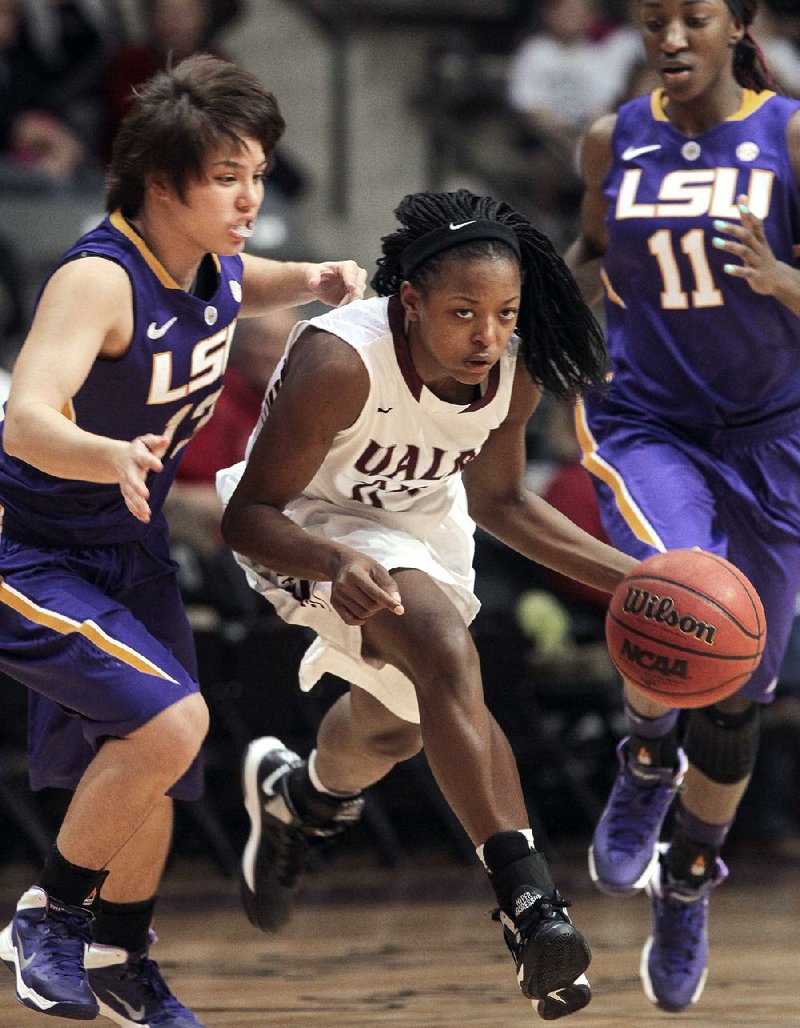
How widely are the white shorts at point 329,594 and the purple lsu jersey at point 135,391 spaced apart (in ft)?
1.14

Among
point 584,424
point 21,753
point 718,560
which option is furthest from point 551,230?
point 718,560

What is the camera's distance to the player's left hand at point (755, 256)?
4.34m

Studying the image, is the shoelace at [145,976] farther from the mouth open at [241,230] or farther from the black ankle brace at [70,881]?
the mouth open at [241,230]

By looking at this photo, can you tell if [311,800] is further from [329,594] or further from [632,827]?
[329,594]

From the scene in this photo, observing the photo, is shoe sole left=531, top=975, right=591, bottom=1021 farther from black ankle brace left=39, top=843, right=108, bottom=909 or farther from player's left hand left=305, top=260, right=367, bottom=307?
player's left hand left=305, top=260, right=367, bottom=307

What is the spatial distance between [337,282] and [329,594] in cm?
75

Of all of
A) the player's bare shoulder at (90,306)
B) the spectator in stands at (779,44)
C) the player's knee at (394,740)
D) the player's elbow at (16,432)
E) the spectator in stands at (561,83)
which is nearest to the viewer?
the player's elbow at (16,432)

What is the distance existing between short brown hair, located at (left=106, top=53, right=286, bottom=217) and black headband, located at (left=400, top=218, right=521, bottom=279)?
39 centimetres

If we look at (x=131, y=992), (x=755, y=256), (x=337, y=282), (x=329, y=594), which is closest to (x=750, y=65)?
(x=755, y=256)

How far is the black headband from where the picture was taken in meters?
3.84

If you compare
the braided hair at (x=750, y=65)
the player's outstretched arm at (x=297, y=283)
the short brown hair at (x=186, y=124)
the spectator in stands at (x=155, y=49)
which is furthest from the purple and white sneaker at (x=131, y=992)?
the spectator in stands at (x=155, y=49)

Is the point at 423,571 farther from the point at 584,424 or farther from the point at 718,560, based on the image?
the point at 584,424

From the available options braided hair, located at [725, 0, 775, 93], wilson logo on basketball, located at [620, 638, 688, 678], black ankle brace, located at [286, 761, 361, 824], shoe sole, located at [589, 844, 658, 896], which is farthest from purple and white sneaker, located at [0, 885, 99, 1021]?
braided hair, located at [725, 0, 775, 93]

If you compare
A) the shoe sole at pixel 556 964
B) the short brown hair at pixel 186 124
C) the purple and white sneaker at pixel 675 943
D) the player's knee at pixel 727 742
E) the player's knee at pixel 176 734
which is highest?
the short brown hair at pixel 186 124
